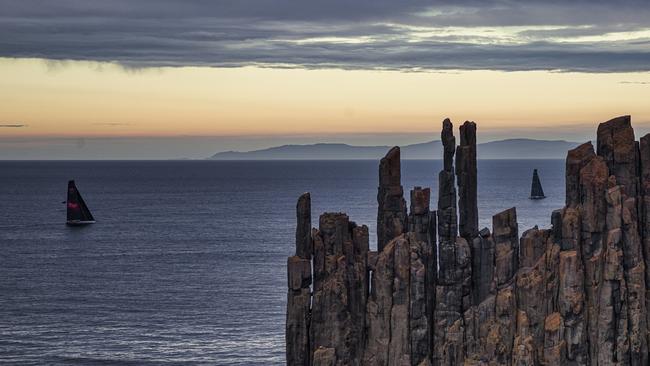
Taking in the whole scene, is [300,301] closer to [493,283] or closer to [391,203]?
[391,203]

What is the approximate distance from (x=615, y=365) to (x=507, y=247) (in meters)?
9.20

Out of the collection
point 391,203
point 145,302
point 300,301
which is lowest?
point 145,302

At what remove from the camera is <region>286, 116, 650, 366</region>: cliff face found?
192ft

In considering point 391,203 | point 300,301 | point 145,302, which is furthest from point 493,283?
point 145,302

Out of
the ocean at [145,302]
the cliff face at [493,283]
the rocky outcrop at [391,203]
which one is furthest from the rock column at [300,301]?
the ocean at [145,302]

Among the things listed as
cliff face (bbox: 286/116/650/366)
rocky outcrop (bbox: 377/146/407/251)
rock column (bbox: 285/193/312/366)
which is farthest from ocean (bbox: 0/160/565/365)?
cliff face (bbox: 286/116/650/366)

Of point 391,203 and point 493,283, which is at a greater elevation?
point 391,203

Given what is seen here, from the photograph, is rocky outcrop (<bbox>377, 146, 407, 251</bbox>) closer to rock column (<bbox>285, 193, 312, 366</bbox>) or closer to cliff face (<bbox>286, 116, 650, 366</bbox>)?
cliff face (<bbox>286, 116, 650, 366</bbox>)

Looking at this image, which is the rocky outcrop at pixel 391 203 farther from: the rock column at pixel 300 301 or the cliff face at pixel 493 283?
the rock column at pixel 300 301

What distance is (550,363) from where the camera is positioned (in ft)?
190

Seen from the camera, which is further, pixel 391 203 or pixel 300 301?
pixel 391 203

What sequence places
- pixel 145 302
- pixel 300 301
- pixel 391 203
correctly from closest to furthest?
pixel 300 301 < pixel 391 203 < pixel 145 302

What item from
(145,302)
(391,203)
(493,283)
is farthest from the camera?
(145,302)

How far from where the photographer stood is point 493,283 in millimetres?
60125
